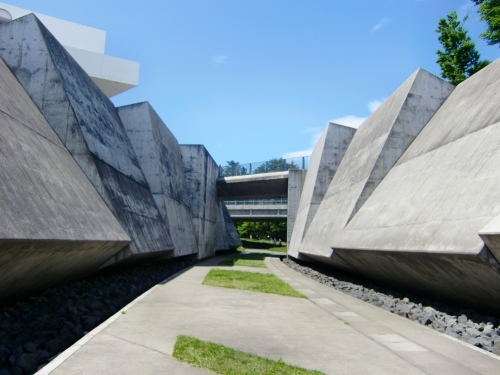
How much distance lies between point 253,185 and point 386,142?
22.8 meters

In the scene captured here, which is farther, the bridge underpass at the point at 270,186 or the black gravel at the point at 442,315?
the bridge underpass at the point at 270,186

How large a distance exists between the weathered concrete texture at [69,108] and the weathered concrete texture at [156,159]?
15.8 feet

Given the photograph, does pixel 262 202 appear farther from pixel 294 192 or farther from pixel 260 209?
pixel 294 192

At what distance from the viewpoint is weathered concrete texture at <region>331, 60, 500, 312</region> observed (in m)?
7.28

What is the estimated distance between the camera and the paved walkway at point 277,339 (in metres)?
4.93

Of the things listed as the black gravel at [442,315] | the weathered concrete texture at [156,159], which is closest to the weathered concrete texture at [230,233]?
the weathered concrete texture at [156,159]

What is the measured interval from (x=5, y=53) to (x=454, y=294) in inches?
528

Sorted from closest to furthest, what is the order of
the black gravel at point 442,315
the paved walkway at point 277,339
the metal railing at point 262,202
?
1. the paved walkway at point 277,339
2. the black gravel at point 442,315
3. the metal railing at point 262,202

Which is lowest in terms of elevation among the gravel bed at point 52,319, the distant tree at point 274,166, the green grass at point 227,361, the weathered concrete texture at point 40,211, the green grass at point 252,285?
the green grass at point 252,285

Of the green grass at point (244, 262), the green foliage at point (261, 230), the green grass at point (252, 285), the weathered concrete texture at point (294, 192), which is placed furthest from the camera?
the green foliage at point (261, 230)

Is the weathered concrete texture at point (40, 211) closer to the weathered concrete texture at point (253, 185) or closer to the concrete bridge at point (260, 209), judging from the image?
the weathered concrete texture at point (253, 185)

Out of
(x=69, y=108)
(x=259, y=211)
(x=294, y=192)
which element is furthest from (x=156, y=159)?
(x=259, y=211)

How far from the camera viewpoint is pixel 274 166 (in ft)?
125

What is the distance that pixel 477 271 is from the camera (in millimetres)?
7008
